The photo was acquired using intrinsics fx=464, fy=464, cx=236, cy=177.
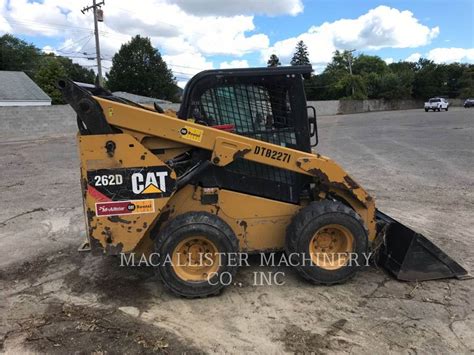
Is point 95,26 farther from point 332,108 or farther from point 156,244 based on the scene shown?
point 156,244

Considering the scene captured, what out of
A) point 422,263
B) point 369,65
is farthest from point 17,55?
point 422,263

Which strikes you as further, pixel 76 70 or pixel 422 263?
pixel 76 70

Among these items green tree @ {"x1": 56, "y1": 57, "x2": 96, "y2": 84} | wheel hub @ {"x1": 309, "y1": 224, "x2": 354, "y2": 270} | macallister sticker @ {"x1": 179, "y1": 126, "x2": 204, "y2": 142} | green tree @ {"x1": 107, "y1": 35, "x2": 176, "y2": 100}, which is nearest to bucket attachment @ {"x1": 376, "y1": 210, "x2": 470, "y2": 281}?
wheel hub @ {"x1": 309, "y1": 224, "x2": 354, "y2": 270}

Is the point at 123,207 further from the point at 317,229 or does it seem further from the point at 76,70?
the point at 76,70

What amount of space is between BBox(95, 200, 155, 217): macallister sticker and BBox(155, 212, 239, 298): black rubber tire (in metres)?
0.27

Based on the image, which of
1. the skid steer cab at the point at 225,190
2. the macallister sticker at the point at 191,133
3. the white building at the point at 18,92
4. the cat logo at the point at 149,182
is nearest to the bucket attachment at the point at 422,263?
the skid steer cab at the point at 225,190

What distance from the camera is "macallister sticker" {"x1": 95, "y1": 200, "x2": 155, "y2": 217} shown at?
427 cm

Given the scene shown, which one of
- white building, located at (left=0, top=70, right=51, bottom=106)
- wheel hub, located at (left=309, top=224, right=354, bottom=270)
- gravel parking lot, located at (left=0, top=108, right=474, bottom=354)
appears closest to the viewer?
gravel parking lot, located at (left=0, top=108, right=474, bottom=354)

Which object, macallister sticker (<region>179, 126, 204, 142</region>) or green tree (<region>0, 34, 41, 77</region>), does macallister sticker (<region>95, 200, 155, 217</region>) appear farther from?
green tree (<region>0, 34, 41, 77</region>)

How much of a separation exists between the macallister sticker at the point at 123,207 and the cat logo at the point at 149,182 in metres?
0.10

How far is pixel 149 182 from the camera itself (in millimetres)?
4301

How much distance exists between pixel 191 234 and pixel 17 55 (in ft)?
270

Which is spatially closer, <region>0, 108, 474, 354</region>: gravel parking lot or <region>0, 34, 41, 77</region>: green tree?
<region>0, 108, 474, 354</region>: gravel parking lot

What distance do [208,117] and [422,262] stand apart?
2627mm
